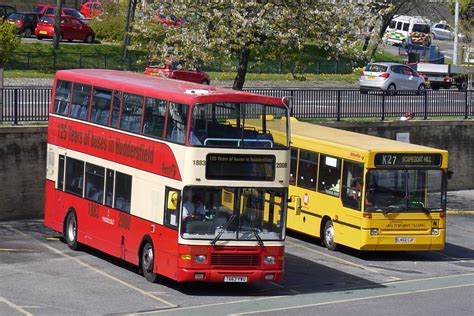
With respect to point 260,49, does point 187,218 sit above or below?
below

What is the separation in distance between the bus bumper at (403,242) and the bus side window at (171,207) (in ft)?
19.1

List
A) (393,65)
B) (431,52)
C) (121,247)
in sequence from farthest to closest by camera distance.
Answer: (431,52)
(393,65)
(121,247)

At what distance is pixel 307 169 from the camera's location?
2747 centimetres

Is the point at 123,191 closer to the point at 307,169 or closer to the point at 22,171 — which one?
the point at 307,169

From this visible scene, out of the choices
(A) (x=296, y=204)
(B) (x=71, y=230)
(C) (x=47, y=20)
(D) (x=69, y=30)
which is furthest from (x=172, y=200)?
(C) (x=47, y=20)

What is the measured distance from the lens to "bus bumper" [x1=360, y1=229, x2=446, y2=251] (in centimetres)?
2520

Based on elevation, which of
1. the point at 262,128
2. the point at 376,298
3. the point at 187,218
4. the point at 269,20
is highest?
the point at 269,20

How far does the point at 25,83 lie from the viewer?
151 feet

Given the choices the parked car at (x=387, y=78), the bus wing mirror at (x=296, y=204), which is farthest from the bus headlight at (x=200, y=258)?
the parked car at (x=387, y=78)

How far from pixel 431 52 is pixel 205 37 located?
50759 millimetres

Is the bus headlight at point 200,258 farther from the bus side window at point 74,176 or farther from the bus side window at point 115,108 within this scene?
the bus side window at point 74,176

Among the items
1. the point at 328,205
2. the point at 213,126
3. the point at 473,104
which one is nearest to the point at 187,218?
the point at 213,126

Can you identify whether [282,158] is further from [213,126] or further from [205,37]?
[205,37]

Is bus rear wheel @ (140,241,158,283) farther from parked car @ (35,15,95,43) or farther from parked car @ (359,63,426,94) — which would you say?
parked car @ (35,15,95,43)
